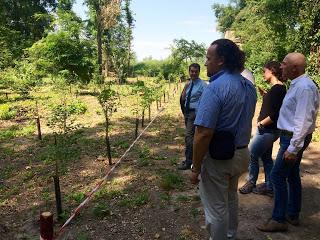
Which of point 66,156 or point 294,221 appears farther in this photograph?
point 66,156

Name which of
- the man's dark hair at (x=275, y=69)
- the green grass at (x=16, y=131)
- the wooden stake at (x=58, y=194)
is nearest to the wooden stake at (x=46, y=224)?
the wooden stake at (x=58, y=194)

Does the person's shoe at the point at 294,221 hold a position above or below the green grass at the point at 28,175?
above

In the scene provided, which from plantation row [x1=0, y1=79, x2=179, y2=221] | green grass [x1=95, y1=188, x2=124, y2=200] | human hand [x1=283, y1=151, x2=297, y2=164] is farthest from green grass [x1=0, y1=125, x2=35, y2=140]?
human hand [x1=283, y1=151, x2=297, y2=164]

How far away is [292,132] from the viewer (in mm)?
4121

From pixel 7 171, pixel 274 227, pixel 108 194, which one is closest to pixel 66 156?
pixel 7 171

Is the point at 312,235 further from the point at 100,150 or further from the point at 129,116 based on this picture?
the point at 129,116

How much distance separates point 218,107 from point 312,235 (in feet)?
7.93

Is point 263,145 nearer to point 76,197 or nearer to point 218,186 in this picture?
point 218,186

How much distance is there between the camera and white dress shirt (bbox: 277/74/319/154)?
154 inches

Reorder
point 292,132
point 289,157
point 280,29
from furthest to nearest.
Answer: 1. point 280,29
2. point 292,132
3. point 289,157

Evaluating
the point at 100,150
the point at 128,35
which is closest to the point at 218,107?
the point at 100,150

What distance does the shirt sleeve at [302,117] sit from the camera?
3.91 metres

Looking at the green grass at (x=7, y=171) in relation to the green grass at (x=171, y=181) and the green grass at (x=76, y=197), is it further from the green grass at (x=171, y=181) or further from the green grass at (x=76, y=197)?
the green grass at (x=171, y=181)

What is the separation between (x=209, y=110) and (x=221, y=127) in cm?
24
